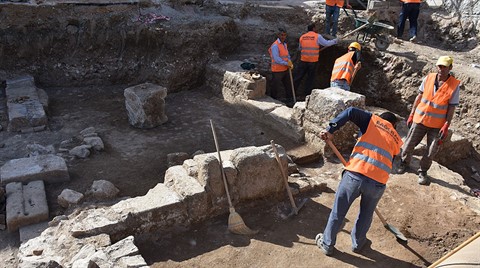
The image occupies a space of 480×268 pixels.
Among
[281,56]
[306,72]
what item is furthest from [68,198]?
[306,72]

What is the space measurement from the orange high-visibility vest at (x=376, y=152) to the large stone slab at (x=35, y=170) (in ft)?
13.5

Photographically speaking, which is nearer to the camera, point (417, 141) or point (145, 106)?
point (417, 141)

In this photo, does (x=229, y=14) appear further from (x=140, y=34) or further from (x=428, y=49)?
(x=428, y=49)

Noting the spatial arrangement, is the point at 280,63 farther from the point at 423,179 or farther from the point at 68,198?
the point at 68,198

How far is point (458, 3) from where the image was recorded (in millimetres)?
12023

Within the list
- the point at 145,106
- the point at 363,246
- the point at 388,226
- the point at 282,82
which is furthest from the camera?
the point at 282,82

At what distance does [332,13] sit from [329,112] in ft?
17.5

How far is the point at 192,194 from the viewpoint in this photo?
474 centimetres

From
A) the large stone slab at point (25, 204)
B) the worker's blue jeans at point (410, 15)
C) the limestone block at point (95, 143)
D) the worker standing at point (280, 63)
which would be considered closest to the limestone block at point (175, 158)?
the limestone block at point (95, 143)

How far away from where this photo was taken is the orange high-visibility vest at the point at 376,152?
13.4 ft

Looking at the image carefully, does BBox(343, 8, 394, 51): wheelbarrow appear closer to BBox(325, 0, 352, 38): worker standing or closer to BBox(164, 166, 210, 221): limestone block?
BBox(325, 0, 352, 38): worker standing

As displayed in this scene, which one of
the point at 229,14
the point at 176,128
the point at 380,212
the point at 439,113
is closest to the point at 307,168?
the point at 380,212

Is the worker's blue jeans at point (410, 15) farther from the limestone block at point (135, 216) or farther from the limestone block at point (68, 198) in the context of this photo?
the limestone block at point (68, 198)

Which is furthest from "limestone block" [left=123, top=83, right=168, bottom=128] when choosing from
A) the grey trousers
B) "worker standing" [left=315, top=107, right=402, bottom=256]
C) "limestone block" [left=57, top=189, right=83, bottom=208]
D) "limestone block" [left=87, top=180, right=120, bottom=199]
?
the grey trousers
